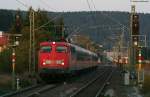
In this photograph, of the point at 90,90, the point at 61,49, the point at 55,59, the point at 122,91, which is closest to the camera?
the point at 122,91

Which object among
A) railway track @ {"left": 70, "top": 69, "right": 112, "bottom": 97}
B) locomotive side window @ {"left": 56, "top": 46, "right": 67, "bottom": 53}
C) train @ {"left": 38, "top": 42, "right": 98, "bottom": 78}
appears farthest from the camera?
locomotive side window @ {"left": 56, "top": 46, "right": 67, "bottom": 53}

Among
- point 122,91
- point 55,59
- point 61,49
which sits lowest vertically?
point 122,91

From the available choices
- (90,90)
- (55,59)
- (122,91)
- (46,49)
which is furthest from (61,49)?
(122,91)

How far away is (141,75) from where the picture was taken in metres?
40.3

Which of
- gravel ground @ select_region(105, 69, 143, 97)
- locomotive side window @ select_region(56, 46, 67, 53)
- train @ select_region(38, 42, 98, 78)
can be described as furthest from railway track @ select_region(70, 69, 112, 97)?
locomotive side window @ select_region(56, 46, 67, 53)

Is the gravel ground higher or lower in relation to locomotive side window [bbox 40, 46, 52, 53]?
lower

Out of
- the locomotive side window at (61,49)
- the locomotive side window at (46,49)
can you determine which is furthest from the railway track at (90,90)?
the locomotive side window at (46,49)

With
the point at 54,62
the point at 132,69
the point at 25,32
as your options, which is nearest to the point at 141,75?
the point at 54,62

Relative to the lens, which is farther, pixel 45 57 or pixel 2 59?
pixel 2 59

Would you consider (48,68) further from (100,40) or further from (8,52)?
(100,40)

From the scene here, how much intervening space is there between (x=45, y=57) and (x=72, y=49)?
11.4 feet

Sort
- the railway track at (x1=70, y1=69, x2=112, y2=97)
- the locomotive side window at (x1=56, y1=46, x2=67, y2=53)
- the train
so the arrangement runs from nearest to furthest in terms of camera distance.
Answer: the railway track at (x1=70, y1=69, x2=112, y2=97) < the train < the locomotive side window at (x1=56, y1=46, x2=67, y2=53)

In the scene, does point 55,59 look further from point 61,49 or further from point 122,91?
point 122,91

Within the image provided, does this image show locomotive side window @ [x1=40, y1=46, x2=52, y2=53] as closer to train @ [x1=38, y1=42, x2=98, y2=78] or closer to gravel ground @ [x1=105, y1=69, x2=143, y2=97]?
train @ [x1=38, y1=42, x2=98, y2=78]
